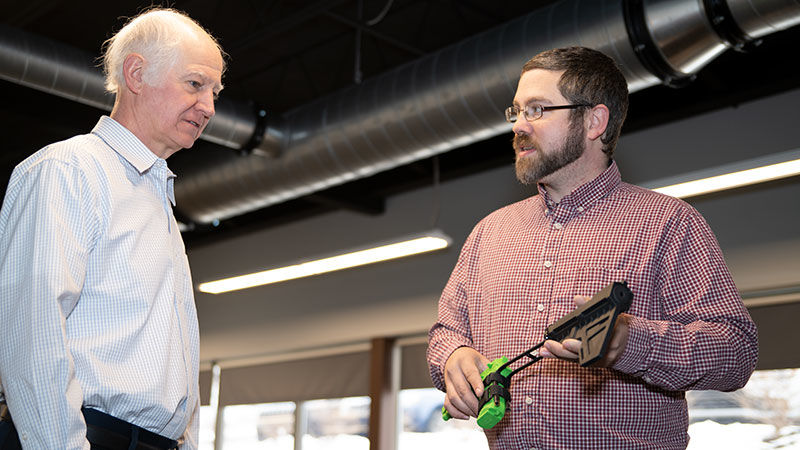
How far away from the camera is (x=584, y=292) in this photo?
5.42 feet

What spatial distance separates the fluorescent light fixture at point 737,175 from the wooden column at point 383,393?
3.96 m

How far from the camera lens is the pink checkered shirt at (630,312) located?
150 centimetres

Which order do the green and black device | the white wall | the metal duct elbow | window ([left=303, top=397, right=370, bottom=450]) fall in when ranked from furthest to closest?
window ([left=303, top=397, right=370, bottom=450]), the white wall, the metal duct elbow, the green and black device

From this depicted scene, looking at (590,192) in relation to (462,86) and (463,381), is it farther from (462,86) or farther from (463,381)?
(462,86)

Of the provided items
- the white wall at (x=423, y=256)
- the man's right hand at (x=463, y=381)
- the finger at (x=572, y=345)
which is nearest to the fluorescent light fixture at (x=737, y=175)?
the white wall at (x=423, y=256)

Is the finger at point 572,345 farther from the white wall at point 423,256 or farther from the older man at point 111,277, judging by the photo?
the white wall at point 423,256

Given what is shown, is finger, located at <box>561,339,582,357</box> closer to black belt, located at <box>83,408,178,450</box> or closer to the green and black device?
the green and black device

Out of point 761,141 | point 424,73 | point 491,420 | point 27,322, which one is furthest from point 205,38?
point 761,141

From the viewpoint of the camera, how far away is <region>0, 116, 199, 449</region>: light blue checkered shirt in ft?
4.35

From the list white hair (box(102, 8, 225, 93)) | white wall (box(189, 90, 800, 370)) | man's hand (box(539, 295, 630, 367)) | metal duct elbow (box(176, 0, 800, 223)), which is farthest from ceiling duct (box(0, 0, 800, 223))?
man's hand (box(539, 295, 630, 367))

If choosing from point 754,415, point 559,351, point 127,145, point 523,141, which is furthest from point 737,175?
point 127,145

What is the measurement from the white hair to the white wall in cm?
497

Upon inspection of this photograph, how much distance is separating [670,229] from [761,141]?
15.0 ft

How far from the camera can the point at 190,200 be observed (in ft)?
22.3
